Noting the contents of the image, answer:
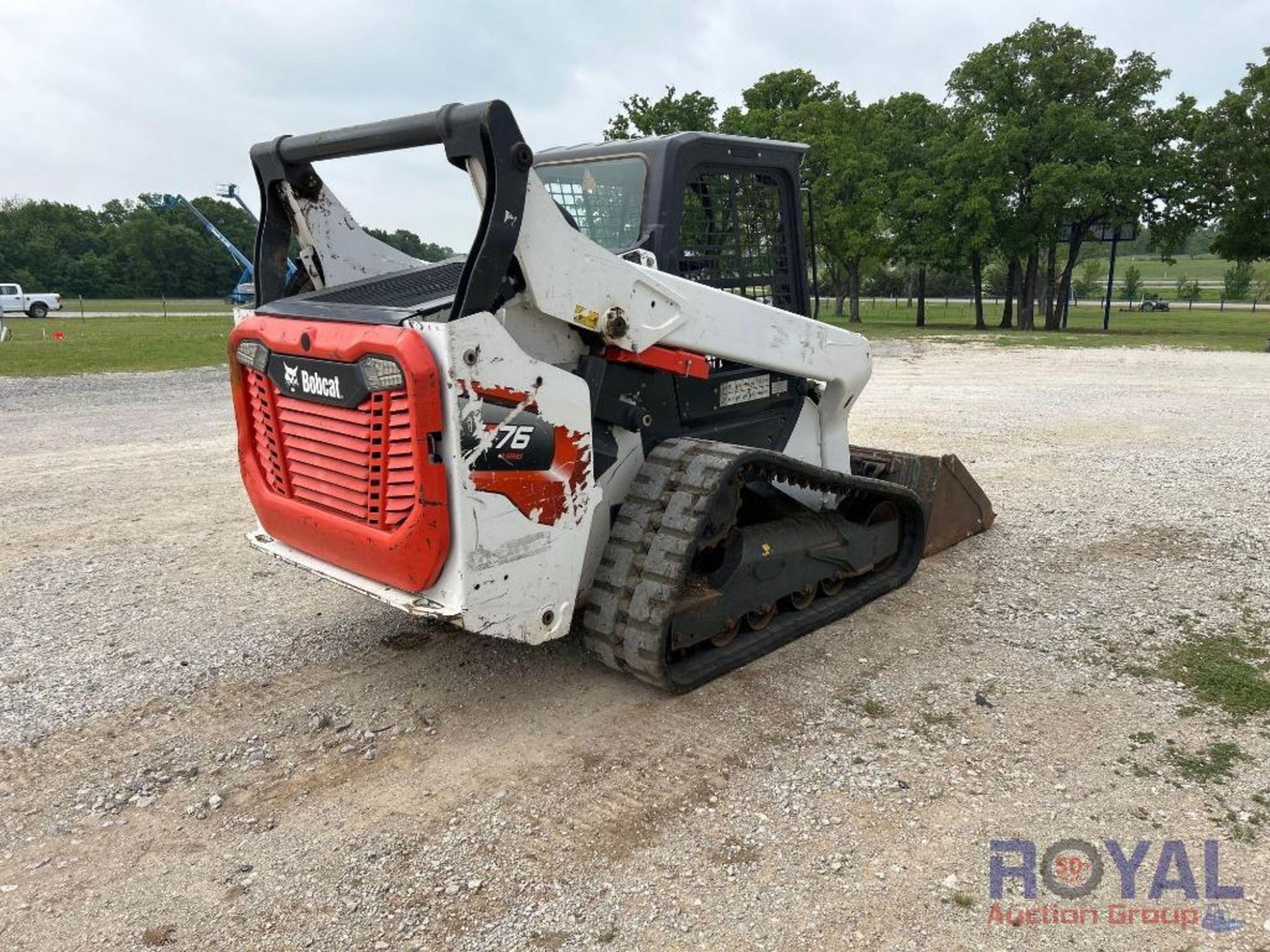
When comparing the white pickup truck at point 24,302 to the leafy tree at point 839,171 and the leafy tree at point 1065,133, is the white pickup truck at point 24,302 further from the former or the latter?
the leafy tree at point 1065,133

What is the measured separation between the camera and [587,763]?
11.8 ft

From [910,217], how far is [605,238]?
33.1 m

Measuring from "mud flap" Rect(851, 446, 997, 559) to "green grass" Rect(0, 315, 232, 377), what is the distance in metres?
14.3

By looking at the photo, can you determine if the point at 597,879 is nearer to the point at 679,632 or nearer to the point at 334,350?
the point at 679,632

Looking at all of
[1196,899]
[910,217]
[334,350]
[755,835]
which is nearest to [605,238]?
[334,350]

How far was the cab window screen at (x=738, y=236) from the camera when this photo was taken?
4.57m

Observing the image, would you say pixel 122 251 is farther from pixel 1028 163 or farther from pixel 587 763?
pixel 587 763

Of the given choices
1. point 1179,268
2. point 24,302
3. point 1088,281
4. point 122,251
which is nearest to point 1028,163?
point 24,302

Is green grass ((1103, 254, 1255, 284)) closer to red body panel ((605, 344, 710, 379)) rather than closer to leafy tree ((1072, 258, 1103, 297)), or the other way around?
leafy tree ((1072, 258, 1103, 297))

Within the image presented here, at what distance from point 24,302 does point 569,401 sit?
44.9 meters

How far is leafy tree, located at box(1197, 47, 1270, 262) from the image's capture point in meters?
30.2

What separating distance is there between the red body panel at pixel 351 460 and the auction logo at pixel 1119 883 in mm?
2216

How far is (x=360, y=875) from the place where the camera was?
297cm

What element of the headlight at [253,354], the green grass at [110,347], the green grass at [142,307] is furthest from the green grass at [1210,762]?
the green grass at [142,307]
